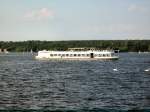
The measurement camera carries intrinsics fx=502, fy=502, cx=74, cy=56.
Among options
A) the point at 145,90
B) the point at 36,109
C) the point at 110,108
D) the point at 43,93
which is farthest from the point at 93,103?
the point at 145,90

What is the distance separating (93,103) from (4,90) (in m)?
20.1

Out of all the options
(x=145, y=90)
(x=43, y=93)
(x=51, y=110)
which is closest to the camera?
(x=51, y=110)

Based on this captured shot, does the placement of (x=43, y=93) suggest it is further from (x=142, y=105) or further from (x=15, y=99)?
(x=142, y=105)

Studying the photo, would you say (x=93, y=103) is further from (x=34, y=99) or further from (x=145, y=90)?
(x=145, y=90)

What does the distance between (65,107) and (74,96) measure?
1071cm

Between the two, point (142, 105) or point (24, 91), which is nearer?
point (142, 105)

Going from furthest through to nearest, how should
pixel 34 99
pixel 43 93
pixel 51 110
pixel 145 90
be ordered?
pixel 145 90 < pixel 43 93 < pixel 34 99 < pixel 51 110

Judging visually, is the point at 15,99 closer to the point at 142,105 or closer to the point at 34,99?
the point at 34,99

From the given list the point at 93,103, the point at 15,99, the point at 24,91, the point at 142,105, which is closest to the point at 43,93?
the point at 24,91

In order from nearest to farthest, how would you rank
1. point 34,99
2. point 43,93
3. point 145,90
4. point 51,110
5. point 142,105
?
point 51,110, point 142,105, point 34,99, point 43,93, point 145,90

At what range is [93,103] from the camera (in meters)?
60.0

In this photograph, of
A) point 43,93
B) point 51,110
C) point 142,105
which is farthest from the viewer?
point 43,93

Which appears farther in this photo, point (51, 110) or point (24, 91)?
point (24, 91)

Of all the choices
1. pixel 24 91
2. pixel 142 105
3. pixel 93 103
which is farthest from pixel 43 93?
pixel 142 105
